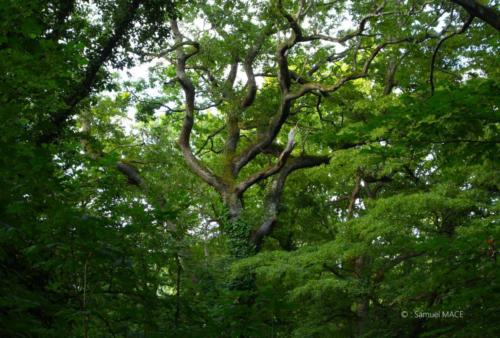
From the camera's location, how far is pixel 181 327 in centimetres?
334

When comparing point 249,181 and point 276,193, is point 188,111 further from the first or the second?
point 276,193

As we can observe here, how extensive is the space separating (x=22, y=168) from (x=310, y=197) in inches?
577

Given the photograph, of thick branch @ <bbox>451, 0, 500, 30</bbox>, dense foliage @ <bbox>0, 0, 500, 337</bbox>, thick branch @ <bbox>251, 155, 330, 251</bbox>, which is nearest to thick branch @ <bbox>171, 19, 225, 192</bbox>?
dense foliage @ <bbox>0, 0, 500, 337</bbox>

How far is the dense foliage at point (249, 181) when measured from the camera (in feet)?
10.5

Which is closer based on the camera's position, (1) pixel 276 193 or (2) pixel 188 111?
(1) pixel 276 193

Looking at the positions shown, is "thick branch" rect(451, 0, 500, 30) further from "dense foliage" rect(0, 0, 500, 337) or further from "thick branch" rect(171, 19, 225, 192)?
"thick branch" rect(171, 19, 225, 192)

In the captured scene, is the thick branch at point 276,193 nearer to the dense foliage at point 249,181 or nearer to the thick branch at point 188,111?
the dense foliage at point 249,181

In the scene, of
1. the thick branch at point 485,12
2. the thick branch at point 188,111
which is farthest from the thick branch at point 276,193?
the thick branch at point 485,12

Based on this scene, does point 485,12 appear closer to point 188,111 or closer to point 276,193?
point 276,193

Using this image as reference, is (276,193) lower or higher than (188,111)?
lower

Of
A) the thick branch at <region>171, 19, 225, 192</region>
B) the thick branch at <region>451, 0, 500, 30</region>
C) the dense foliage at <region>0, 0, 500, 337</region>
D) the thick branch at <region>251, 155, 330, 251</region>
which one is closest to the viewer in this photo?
the dense foliage at <region>0, 0, 500, 337</region>

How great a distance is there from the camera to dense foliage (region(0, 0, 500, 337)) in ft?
10.5

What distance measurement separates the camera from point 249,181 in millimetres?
14602

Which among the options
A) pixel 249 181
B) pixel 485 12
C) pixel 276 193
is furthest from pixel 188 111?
pixel 485 12
